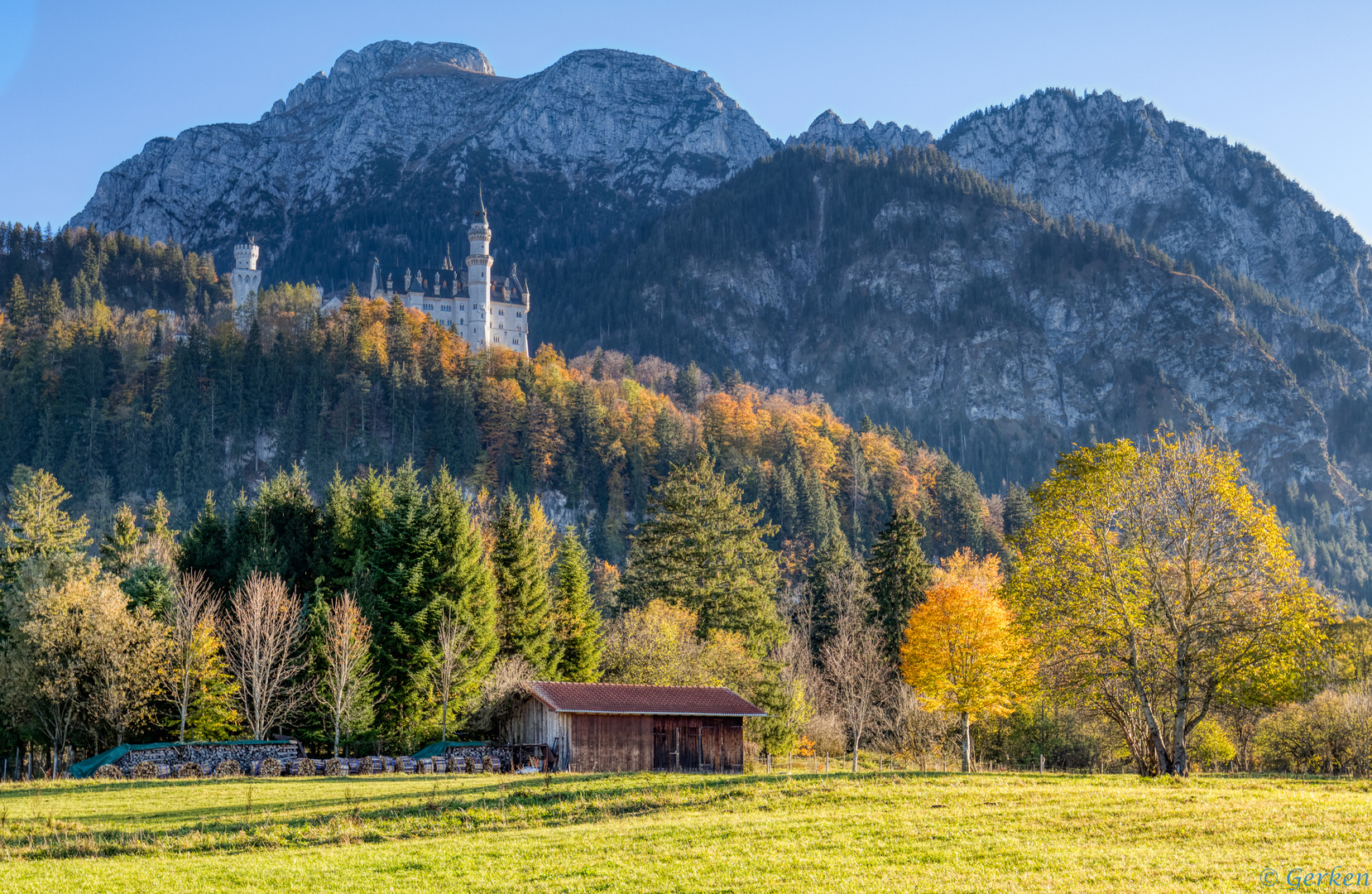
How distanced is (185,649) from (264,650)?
302 centimetres

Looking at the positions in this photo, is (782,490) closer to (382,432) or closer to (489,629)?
(382,432)

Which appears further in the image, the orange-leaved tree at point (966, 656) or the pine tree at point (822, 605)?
the pine tree at point (822, 605)

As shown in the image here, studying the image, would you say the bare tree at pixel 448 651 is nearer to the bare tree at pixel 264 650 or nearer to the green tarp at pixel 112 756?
the bare tree at pixel 264 650

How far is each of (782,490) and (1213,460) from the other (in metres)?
93.9

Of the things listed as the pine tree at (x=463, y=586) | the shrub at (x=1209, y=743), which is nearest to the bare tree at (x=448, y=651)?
the pine tree at (x=463, y=586)

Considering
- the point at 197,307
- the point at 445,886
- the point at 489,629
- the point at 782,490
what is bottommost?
the point at 445,886

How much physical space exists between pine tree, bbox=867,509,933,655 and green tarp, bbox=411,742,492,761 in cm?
2818

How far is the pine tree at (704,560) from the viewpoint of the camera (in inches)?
2303

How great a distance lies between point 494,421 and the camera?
143m

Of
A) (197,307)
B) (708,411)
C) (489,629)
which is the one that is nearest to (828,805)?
(489,629)

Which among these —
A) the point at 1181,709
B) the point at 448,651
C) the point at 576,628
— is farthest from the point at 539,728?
the point at 1181,709

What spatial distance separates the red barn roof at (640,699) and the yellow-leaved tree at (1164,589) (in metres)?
12.8

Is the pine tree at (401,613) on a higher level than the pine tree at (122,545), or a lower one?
lower

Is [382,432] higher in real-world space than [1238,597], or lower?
higher
